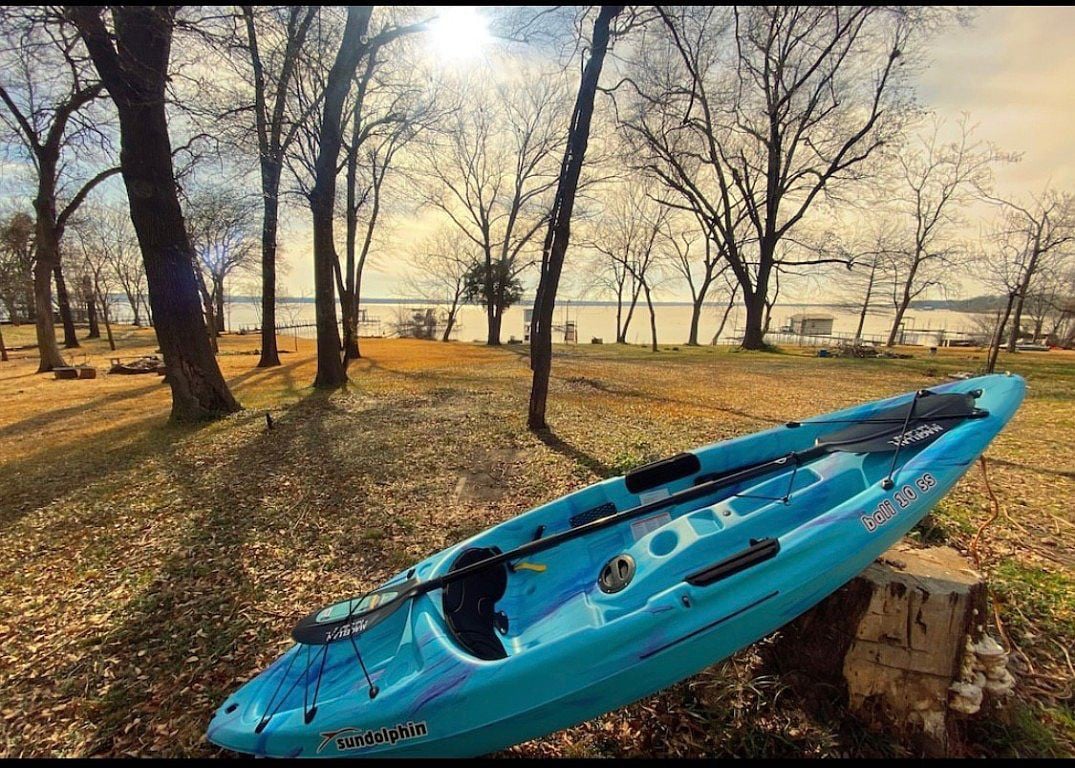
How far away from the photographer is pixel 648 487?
3.40 m

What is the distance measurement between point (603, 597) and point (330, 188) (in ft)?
34.4

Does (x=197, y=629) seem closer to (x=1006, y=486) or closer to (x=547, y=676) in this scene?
(x=547, y=676)

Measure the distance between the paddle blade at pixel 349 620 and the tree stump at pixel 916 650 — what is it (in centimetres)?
230

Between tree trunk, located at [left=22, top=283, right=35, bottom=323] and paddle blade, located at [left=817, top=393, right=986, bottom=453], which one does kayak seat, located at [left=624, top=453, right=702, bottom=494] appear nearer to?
paddle blade, located at [left=817, top=393, right=986, bottom=453]

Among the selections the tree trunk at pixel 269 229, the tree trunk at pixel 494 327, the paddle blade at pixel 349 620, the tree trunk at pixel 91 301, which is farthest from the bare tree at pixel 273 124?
the tree trunk at pixel 91 301

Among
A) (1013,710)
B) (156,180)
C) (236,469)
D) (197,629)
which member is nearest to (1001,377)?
(1013,710)

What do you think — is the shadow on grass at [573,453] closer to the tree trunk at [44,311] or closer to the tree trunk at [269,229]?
the tree trunk at [269,229]

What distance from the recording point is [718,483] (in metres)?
3.13

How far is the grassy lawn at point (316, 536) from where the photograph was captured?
238 cm

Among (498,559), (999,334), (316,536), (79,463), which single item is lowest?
(79,463)

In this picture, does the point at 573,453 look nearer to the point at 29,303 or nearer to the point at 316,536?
the point at 316,536

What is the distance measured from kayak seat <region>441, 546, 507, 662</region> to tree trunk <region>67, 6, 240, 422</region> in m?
7.08

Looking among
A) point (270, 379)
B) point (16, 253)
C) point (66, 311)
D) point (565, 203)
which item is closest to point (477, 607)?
point (565, 203)

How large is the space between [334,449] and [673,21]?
26.3 ft
